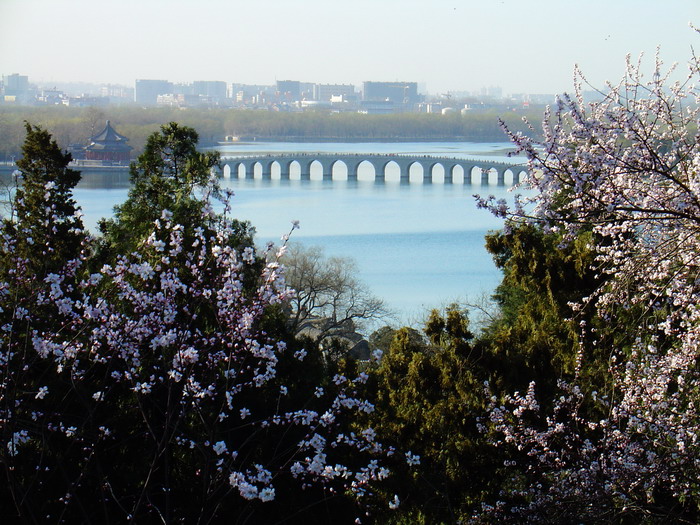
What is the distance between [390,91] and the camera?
111 m

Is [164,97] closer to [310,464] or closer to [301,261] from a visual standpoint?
[301,261]

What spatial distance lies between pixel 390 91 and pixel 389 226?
85.8 m

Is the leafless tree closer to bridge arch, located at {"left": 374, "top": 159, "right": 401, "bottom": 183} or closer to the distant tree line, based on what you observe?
bridge arch, located at {"left": 374, "top": 159, "right": 401, "bottom": 183}

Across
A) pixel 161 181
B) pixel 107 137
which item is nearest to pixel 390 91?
pixel 107 137

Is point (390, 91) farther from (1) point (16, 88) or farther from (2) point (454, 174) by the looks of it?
(2) point (454, 174)

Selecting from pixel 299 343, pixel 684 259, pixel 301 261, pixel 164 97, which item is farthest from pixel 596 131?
pixel 164 97

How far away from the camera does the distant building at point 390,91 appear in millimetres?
109688

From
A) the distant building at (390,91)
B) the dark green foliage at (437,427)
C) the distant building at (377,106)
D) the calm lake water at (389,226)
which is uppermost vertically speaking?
the distant building at (390,91)

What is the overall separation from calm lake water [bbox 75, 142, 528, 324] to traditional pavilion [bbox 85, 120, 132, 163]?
4.05 m

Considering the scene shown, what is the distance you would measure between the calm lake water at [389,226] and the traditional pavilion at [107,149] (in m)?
4.05

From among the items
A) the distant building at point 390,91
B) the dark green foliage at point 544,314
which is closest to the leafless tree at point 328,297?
the dark green foliage at point 544,314

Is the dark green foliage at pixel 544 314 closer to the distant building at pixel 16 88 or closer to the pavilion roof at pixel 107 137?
the pavilion roof at pixel 107 137

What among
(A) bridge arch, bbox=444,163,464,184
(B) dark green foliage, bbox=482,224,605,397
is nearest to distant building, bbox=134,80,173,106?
(A) bridge arch, bbox=444,163,464,184

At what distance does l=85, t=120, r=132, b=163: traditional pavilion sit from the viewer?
39031mm
